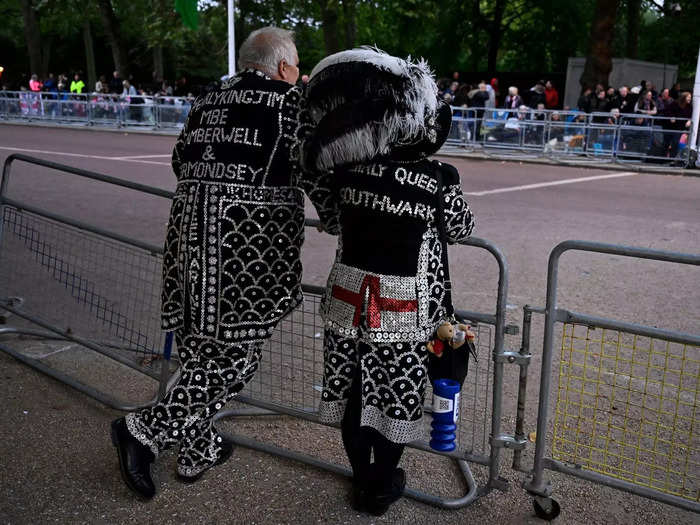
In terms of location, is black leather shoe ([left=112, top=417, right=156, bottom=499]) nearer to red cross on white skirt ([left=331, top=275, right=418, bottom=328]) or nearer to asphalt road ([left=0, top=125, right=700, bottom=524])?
asphalt road ([left=0, top=125, right=700, bottom=524])

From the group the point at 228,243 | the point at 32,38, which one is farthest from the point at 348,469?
the point at 32,38

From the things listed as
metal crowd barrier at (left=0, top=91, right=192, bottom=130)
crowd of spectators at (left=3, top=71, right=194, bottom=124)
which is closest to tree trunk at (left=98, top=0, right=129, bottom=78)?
crowd of spectators at (left=3, top=71, right=194, bottom=124)

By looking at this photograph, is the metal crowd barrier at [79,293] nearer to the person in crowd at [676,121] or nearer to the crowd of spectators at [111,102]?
the person in crowd at [676,121]

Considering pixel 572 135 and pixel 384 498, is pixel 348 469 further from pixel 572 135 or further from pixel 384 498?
pixel 572 135

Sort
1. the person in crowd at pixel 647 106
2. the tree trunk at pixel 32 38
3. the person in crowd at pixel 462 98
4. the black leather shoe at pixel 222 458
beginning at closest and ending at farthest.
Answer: the black leather shoe at pixel 222 458 → the person in crowd at pixel 647 106 → the person in crowd at pixel 462 98 → the tree trunk at pixel 32 38

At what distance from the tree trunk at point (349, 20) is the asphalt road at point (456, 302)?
11256 mm

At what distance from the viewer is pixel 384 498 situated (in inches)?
121

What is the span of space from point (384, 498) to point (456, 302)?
10.7 ft

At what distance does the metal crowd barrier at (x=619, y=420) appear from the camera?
293cm

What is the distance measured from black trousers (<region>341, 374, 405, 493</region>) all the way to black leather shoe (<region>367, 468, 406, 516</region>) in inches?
0.7

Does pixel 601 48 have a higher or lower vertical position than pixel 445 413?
higher

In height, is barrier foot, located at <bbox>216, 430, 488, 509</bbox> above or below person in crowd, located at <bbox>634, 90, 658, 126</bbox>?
below

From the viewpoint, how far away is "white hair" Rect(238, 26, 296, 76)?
308 centimetres

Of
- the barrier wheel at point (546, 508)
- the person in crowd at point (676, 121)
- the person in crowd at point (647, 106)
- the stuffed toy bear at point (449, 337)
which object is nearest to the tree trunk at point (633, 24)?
the person in crowd at point (647, 106)
